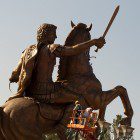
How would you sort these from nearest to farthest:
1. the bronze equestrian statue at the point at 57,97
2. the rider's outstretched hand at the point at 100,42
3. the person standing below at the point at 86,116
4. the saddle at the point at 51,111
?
1. the bronze equestrian statue at the point at 57,97
2. the person standing below at the point at 86,116
3. the saddle at the point at 51,111
4. the rider's outstretched hand at the point at 100,42

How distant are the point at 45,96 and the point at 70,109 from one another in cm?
49

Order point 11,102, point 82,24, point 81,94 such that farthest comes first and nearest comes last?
point 82,24, point 81,94, point 11,102

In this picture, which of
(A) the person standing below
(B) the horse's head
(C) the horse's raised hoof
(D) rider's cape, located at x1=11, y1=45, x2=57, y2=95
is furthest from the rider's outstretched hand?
(C) the horse's raised hoof

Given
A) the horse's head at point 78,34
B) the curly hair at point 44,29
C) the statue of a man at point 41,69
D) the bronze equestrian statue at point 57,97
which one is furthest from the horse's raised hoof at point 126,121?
the curly hair at point 44,29

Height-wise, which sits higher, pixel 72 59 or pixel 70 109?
pixel 72 59

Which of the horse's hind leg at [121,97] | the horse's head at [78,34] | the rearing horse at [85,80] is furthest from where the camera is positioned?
the horse's head at [78,34]

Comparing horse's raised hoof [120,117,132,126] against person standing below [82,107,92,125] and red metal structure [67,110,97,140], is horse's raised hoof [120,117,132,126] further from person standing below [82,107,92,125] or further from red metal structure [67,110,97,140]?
person standing below [82,107,92,125]

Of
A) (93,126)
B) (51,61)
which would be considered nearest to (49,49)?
(51,61)

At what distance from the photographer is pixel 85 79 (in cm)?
922

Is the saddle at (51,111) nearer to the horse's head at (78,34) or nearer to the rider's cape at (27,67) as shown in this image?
the rider's cape at (27,67)

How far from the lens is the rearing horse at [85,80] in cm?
915

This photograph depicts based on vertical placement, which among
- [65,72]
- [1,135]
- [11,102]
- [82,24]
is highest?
[82,24]

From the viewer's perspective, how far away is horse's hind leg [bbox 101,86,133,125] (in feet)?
30.4

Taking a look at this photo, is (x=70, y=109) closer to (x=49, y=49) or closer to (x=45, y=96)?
(x=45, y=96)
